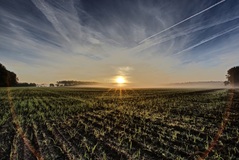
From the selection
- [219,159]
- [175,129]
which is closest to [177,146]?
[219,159]

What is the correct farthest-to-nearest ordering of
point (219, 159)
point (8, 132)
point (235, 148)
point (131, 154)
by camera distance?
1. point (8, 132)
2. point (235, 148)
3. point (131, 154)
4. point (219, 159)

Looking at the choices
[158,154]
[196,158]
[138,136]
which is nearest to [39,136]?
[138,136]

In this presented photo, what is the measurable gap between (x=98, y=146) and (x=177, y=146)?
2.76 m

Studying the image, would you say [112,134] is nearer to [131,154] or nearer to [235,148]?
[131,154]

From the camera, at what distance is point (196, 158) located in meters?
5.36

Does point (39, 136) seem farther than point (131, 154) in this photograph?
Yes

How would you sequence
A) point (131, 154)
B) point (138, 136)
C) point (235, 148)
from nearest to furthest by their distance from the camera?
point (131, 154) → point (235, 148) → point (138, 136)

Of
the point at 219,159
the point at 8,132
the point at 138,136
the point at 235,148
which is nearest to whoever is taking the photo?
the point at 219,159

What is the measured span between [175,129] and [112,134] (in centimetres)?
307

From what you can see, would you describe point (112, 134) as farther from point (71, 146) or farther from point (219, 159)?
point (219, 159)

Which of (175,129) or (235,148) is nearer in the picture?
(235,148)

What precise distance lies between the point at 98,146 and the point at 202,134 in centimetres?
453

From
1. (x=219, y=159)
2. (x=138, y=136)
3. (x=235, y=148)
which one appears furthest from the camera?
(x=138, y=136)

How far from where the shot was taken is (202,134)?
776 centimetres
